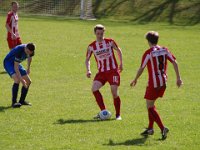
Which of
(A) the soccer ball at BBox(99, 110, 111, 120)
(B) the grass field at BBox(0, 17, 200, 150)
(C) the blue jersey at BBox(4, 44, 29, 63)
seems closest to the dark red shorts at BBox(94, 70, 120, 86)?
(A) the soccer ball at BBox(99, 110, 111, 120)

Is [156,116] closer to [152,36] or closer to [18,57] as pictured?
[152,36]

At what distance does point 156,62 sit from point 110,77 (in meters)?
2.11

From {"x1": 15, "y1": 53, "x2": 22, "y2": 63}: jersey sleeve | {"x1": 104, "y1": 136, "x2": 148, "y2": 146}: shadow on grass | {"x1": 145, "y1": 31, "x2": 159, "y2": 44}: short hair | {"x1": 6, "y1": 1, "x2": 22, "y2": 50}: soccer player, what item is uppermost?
{"x1": 6, "y1": 1, "x2": 22, "y2": 50}: soccer player

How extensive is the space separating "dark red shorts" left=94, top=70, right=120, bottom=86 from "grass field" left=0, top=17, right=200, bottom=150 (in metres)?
0.81

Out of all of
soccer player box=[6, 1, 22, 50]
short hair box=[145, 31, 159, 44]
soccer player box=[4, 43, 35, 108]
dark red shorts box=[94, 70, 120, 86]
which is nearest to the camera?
short hair box=[145, 31, 159, 44]

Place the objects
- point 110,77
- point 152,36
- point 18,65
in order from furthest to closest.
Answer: point 18,65 < point 110,77 < point 152,36

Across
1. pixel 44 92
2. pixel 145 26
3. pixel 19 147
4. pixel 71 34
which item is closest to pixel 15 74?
pixel 44 92

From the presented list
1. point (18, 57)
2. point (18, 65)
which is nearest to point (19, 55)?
point (18, 57)

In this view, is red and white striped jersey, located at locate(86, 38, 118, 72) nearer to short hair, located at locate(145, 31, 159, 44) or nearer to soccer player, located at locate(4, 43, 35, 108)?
soccer player, located at locate(4, 43, 35, 108)

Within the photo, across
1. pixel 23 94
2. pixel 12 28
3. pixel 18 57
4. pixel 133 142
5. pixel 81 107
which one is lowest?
pixel 133 142

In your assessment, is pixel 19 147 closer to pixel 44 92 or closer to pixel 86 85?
pixel 44 92

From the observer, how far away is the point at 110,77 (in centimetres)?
1134

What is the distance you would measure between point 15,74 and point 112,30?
18356mm

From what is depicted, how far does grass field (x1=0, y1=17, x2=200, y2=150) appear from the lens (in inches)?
365
